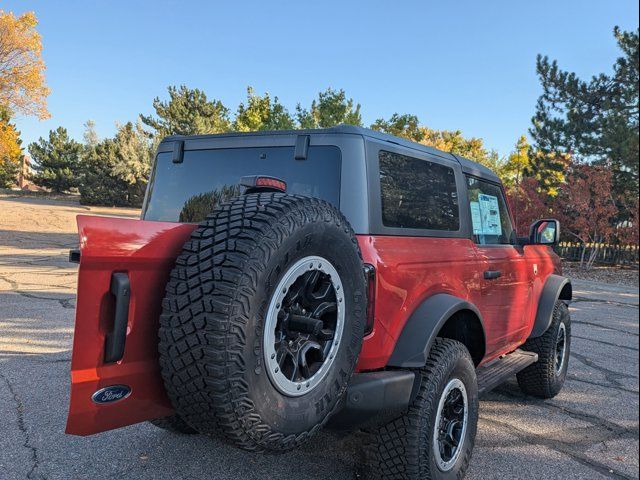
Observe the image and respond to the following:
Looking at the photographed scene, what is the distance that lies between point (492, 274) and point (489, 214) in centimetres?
64

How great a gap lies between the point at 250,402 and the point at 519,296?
8.42 ft

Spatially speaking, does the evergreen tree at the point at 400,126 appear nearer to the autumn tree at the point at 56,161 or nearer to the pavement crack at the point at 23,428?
the pavement crack at the point at 23,428

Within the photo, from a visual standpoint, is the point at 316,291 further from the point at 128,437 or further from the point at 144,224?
the point at 128,437

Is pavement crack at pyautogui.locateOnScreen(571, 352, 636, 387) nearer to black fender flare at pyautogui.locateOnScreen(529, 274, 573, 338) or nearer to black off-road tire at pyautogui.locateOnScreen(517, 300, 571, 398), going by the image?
black off-road tire at pyautogui.locateOnScreen(517, 300, 571, 398)

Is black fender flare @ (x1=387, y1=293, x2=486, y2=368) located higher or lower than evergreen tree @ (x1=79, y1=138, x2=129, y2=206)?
lower

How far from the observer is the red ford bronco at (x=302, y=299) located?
1.51 m

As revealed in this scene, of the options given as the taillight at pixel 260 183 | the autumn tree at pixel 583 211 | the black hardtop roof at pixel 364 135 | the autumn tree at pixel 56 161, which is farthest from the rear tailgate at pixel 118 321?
the autumn tree at pixel 56 161

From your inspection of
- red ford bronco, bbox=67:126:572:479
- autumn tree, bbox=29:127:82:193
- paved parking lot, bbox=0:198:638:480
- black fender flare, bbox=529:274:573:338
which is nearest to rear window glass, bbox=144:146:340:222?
red ford bronco, bbox=67:126:572:479

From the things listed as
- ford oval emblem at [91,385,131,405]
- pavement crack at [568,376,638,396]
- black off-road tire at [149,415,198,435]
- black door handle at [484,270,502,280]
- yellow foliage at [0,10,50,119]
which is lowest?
pavement crack at [568,376,638,396]

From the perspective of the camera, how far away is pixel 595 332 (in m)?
7.01

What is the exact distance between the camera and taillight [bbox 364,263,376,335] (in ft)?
6.81

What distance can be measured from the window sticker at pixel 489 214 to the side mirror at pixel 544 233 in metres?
0.46

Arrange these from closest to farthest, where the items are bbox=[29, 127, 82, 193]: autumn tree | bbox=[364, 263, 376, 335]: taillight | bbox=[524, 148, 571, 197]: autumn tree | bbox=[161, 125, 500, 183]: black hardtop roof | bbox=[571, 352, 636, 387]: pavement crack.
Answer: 1. bbox=[364, 263, 376, 335]: taillight
2. bbox=[161, 125, 500, 183]: black hardtop roof
3. bbox=[571, 352, 636, 387]: pavement crack
4. bbox=[524, 148, 571, 197]: autumn tree
5. bbox=[29, 127, 82, 193]: autumn tree

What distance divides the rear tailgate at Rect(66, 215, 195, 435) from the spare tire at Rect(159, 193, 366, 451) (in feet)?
0.22
